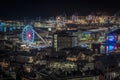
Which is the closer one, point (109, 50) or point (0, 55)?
point (0, 55)

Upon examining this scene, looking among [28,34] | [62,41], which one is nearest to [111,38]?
[62,41]

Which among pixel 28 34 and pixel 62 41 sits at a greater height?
pixel 28 34

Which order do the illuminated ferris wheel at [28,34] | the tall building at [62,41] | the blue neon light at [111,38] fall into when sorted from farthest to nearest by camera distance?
1. the blue neon light at [111,38]
2. the illuminated ferris wheel at [28,34]
3. the tall building at [62,41]

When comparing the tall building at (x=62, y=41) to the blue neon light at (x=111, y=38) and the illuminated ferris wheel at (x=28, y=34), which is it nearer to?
the illuminated ferris wheel at (x=28, y=34)

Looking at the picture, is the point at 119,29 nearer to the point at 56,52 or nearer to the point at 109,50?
the point at 109,50

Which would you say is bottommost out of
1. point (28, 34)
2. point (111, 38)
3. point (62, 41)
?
point (62, 41)

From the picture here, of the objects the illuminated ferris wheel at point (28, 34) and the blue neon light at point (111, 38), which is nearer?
the illuminated ferris wheel at point (28, 34)

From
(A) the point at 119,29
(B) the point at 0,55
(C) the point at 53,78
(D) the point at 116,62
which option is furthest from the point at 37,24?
(C) the point at 53,78

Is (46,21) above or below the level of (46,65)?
above

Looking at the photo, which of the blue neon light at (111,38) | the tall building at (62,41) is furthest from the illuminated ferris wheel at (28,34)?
the blue neon light at (111,38)

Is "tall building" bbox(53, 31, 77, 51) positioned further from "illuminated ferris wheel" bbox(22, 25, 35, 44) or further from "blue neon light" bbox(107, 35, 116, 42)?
"blue neon light" bbox(107, 35, 116, 42)

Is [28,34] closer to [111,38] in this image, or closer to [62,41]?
[62,41]
